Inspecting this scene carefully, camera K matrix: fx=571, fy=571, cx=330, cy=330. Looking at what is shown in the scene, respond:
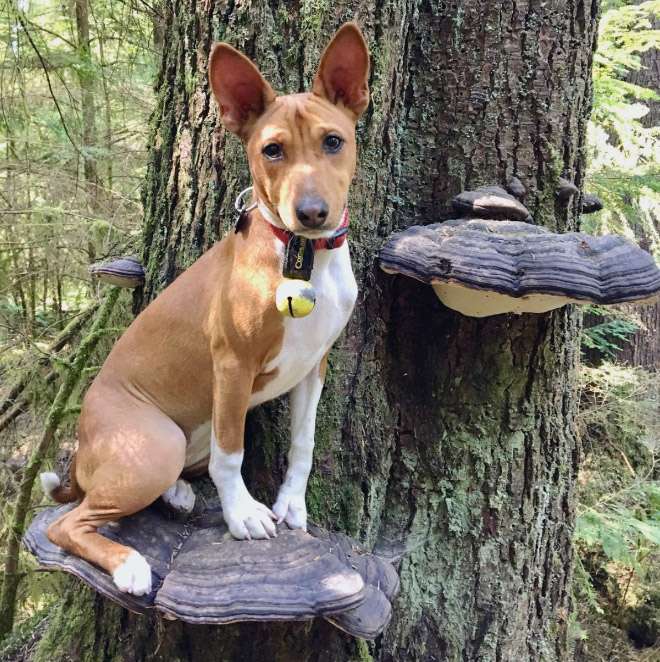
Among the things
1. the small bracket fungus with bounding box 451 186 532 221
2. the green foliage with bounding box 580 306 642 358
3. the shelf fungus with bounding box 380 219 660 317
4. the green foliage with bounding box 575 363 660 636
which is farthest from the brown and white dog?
the green foliage with bounding box 580 306 642 358

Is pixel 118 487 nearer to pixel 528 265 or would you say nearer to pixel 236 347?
pixel 236 347

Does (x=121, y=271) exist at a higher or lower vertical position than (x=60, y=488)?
higher

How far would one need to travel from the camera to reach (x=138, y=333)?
237 cm

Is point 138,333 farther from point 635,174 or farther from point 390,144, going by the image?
point 635,174

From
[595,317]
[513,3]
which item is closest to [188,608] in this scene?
[513,3]

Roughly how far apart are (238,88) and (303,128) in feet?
0.99

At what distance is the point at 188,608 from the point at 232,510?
42 centimetres

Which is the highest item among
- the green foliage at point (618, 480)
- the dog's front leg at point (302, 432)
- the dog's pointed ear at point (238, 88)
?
the dog's pointed ear at point (238, 88)

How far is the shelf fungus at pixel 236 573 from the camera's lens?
1695 millimetres

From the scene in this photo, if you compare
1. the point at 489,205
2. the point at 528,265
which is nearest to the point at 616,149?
the point at 489,205

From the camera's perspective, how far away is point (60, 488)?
2.44m

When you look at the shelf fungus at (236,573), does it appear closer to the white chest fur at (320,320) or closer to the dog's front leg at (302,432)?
the dog's front leg at (302,432)

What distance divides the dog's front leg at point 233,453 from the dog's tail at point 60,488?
62 cm

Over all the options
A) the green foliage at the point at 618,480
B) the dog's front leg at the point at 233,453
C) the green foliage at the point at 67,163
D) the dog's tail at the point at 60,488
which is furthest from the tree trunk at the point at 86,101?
the green foliage at the point at 618,480
